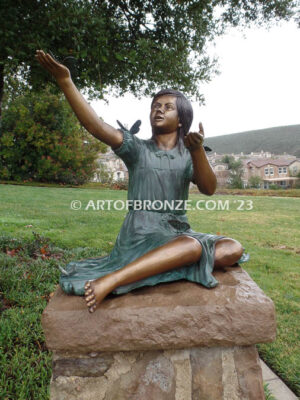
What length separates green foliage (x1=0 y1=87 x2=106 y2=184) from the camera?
13070mm

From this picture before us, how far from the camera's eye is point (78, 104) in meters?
1.64

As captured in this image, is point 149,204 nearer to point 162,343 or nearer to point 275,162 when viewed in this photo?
point 162,343

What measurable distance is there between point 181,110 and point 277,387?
202 centimetres

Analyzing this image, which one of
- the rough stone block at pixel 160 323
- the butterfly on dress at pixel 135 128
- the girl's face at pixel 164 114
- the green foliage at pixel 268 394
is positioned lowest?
the green foliage at pixel 268 394

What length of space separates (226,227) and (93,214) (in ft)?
10.9

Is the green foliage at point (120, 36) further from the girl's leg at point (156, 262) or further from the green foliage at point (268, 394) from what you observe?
the green foliage at point (268, 394)

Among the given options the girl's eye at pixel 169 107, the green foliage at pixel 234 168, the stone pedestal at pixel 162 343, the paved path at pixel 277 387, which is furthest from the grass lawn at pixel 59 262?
the green foliage at pixel 234 168

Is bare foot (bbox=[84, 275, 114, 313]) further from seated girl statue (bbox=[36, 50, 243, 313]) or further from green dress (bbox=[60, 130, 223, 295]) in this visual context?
green dress (bbox=[60, 130, 223, 295])

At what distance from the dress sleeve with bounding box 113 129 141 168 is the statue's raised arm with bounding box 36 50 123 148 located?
0.03 meters

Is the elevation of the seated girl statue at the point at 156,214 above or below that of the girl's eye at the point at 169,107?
below

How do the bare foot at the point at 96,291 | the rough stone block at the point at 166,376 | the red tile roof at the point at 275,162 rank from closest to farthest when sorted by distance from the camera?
the bare foot at the point at 96,291 < the rough stone block at the point at 166,376 < the red tile roof at the point at 275,162

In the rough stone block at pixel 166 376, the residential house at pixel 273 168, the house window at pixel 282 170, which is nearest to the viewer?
the rough stone block at pixel 166 376

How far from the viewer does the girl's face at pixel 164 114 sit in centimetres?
→ 189

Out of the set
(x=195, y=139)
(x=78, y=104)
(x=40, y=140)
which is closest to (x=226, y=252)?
(x=195, y=139)
